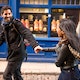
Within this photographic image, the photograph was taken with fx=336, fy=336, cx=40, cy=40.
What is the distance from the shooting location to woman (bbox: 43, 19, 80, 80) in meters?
4.67

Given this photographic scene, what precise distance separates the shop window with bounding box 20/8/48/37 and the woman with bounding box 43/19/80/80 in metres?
4.78

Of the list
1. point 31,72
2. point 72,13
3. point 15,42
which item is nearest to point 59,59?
point 15,42

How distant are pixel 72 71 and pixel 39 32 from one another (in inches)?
193

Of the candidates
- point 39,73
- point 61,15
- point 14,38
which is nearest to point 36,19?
point 61,15

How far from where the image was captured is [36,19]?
A: 9688 mm

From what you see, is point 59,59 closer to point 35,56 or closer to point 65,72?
Answer: point 65,72

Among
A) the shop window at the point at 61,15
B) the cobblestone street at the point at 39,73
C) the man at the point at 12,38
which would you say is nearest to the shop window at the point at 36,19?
the shop window at the point at 61,15

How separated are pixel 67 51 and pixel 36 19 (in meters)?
5.03

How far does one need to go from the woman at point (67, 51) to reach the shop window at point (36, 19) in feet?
15.7

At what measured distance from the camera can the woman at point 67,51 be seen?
467 centimetres

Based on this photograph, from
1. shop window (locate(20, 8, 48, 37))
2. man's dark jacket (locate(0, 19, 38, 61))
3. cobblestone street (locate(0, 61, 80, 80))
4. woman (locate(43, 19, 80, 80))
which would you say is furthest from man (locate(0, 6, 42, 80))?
shop window (locate(20, 8, 48, 37))

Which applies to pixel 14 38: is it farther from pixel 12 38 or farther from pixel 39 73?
pixel 39 73

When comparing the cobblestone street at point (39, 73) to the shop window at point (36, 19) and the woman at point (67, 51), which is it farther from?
the woman at point (67, 51)

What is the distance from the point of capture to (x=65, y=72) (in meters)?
4.86
